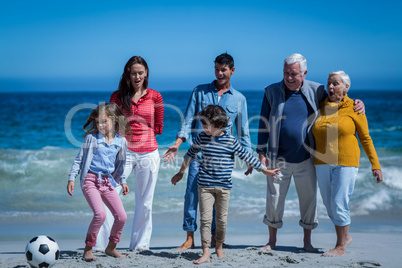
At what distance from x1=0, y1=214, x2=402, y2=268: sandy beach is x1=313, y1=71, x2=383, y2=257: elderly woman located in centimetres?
33

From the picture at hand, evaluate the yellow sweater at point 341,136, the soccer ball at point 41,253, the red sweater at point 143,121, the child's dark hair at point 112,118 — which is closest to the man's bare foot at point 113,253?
the soccer ball at point 41,253

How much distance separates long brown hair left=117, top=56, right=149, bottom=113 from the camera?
4.41 m

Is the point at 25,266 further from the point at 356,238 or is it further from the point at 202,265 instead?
the point at 356,238

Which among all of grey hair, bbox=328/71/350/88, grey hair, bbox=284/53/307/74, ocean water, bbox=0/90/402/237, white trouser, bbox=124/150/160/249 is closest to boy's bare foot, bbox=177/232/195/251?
white trouser, bbox=124/150/160/249

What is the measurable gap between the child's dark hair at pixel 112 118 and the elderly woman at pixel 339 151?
1755 millimetres

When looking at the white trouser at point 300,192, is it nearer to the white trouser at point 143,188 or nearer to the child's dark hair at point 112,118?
the white trouser at point 143,188

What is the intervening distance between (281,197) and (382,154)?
35.3 feet

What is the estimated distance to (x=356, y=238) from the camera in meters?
5.17

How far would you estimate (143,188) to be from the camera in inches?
177

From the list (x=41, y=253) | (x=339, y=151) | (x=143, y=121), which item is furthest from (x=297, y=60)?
(x=41, y=253)

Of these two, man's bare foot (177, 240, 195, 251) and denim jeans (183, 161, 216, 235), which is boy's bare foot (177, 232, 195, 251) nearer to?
man's bare foot (177, 240, 195, 251)

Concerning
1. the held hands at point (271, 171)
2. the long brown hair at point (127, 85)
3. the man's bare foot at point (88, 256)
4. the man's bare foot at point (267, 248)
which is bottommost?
the man's bare foot at point (88, 256)

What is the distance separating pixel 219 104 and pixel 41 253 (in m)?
2.09

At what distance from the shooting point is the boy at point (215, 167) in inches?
156
